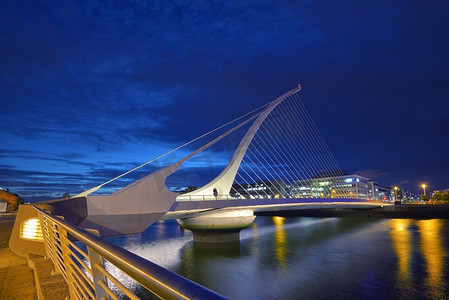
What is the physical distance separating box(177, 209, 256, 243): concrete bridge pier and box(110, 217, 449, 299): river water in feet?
3.12

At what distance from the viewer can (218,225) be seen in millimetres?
22906

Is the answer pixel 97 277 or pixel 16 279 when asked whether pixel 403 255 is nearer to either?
pixel 16 279

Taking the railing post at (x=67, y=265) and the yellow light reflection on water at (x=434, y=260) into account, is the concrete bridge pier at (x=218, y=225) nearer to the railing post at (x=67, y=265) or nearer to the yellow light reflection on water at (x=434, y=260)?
the yellow light reflection on water at (x=434, y=260)

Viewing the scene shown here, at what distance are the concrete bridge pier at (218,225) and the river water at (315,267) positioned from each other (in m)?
0.95

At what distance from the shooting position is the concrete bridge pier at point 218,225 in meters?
22.8

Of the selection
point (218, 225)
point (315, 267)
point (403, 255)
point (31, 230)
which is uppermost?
point (31, 230)

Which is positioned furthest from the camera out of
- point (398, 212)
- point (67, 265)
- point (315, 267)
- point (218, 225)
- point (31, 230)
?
point (398, 212)

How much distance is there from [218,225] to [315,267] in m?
8.20

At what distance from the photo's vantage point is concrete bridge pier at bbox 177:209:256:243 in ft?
74.7

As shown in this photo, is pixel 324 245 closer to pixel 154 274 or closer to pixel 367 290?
pixel 367 290

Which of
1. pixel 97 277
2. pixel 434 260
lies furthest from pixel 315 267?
pixel 97 277

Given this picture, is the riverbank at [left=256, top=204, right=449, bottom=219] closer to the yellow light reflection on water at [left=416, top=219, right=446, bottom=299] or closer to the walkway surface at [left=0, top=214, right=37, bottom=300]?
the yellow light reflection on water at [left=416, top=219, right=446, bottom=299]

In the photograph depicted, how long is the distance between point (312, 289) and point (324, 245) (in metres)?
12.3

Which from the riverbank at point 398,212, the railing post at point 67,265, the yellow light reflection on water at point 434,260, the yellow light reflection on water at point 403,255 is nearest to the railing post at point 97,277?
the railing post at point 67,265
